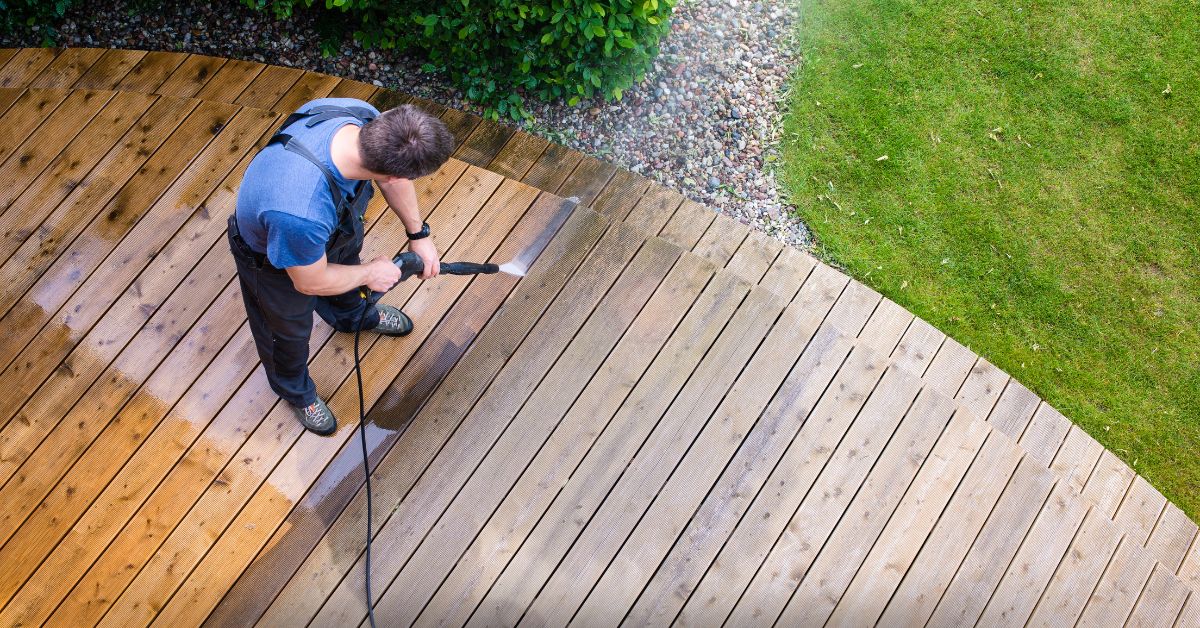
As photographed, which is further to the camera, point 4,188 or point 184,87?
point 184,87

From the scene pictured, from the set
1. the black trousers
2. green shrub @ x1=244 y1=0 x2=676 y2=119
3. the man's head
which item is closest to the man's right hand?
the black trousers

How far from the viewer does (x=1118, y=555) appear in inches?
122

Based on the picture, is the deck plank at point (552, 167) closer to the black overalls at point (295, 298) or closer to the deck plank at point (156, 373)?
the deck plank at point (156, 373)

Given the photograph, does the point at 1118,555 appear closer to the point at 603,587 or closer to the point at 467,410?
the point at 603,587

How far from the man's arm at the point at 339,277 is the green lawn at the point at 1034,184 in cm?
230

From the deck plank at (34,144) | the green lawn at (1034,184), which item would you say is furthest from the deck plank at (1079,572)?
the deck plank at (34,144)

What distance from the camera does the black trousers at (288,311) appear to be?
2.40 metres

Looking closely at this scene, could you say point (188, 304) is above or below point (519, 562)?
above

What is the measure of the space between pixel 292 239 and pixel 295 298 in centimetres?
43

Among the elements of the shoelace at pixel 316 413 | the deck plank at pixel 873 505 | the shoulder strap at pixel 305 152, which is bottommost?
the deck plank at pixel 873 505

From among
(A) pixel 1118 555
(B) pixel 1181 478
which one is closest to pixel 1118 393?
(B) pixel 1181 478

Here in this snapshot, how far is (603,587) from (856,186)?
7.94ft

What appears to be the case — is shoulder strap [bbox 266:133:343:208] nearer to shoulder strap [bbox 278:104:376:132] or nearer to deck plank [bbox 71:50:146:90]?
shoulder strap [bbox 278:104:376:132]

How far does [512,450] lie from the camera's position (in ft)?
9.82
